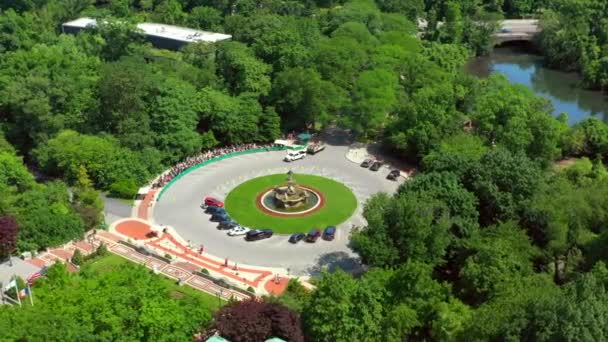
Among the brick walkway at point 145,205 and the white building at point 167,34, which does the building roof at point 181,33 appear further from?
the brick walkway at point 145,205

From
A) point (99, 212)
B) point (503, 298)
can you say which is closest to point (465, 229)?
point (503, 298)

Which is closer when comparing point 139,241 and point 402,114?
point 139,241

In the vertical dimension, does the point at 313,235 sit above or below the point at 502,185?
below

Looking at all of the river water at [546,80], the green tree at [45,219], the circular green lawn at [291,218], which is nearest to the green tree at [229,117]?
the circular green lawn at [291,218]

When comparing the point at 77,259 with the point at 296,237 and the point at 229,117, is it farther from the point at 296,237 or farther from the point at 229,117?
the point at 229,117

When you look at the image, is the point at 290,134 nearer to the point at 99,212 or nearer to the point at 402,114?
the point at 402,114

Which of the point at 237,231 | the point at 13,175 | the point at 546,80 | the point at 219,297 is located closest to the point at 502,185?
the point at 237,231
